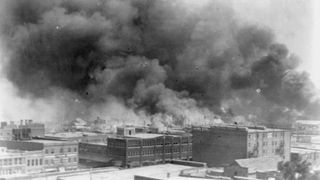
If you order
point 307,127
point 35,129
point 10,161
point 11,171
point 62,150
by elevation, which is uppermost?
point 307,127

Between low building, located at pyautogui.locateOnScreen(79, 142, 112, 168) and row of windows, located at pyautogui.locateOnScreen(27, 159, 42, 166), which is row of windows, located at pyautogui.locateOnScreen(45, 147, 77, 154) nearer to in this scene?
row of windows, located at pyautogui.locateOnScreen(27, 159, 42, 166)

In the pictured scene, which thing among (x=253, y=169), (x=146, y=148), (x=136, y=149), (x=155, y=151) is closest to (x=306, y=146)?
(x=155, y=151)

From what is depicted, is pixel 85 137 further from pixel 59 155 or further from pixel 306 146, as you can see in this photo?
pixel 306 146

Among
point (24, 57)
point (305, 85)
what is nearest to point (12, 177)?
point (305, 85)

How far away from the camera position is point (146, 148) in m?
53.1

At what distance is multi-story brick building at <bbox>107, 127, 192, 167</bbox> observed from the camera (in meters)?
51.4

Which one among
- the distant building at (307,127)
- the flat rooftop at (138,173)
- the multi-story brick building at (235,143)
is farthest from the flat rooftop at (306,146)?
the flat rooftop at (138,173)

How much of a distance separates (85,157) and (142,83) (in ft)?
79.3

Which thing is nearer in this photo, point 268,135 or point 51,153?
point 51,153

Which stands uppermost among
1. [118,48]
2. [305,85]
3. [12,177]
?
[118,48]

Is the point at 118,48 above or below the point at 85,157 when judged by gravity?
above

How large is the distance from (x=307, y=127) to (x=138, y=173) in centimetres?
3673

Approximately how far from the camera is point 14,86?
8362 centimetres

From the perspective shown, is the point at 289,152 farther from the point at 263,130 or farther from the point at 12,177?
the point at 12,177
